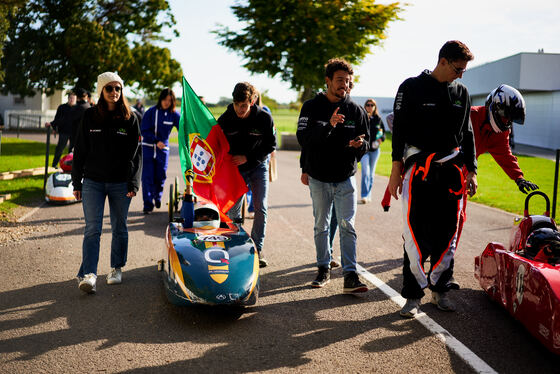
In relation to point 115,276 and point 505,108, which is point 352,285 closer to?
point 505,108

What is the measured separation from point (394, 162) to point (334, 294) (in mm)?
1513

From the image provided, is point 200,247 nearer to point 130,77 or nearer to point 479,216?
point 479,216

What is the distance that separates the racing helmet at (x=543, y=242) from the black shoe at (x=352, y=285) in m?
1.55

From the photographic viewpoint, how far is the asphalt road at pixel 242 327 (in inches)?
156

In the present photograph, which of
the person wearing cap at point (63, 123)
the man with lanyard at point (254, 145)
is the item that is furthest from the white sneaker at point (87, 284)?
the person wearing cap at point (63, 123)

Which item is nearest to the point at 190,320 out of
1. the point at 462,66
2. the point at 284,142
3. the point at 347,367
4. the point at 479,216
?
the point at 347,367

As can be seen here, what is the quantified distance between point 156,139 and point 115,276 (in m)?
4.33

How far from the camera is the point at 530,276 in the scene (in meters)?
4.27

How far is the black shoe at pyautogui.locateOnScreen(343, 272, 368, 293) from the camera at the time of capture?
5520 millimetres

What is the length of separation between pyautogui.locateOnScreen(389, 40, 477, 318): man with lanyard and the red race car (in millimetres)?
522

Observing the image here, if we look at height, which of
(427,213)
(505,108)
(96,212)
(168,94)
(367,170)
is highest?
(168,94)

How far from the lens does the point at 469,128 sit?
16.8 ft

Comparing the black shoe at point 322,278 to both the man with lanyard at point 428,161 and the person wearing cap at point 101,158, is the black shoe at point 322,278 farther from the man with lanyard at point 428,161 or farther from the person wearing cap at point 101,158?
the person wearing cap at point 101,158

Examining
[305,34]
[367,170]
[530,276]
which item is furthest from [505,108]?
[305,34]
